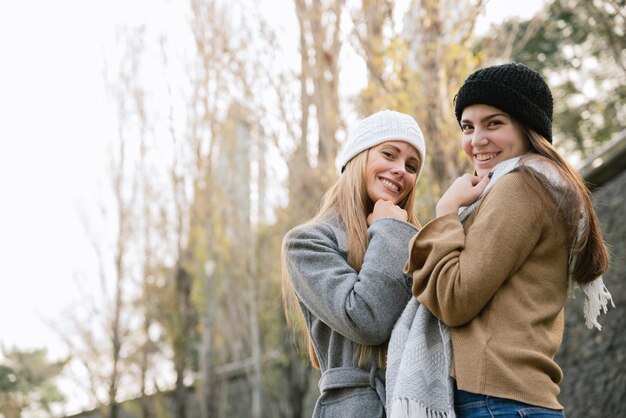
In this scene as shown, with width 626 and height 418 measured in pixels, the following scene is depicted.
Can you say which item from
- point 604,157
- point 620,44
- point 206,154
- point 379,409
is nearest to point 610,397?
point 604,157

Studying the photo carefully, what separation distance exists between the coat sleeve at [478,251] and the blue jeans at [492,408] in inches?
6.6

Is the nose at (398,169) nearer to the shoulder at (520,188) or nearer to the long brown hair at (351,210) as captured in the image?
the long brown hair at (351,210)

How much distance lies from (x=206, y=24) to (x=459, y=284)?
8.66 metres

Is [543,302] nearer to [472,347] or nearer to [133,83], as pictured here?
[472,347]

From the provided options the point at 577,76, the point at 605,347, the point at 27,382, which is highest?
the point at 577,76

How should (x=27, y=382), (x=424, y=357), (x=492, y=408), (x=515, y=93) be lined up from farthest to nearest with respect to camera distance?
(x=27, y=382), (x=515, y=93), (x=424, y=357), (x=492, y=408)

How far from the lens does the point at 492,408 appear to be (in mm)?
1673

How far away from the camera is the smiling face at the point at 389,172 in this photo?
2340 mm

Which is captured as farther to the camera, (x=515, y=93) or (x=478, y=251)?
(x=515, y=93)

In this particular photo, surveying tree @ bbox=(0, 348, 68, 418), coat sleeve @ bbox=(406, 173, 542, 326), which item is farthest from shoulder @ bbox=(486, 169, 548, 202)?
tree @ bbox=(0, 348, 68, 418)

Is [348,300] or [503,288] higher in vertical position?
[503,288]

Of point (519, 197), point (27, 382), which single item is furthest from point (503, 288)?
point (27, 382)

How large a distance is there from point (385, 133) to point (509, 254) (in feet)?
2.47

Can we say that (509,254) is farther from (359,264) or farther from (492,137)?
(359,264)
